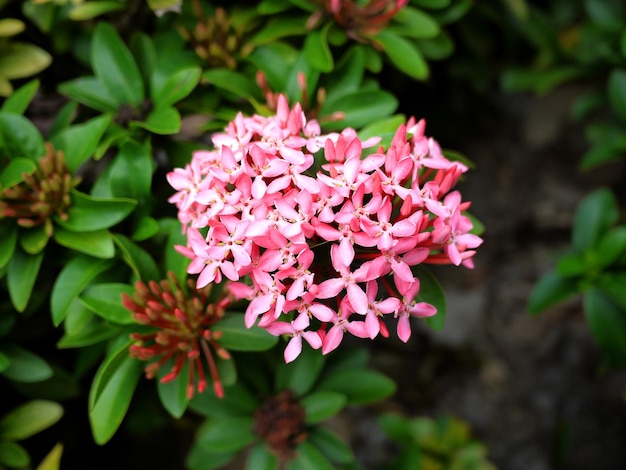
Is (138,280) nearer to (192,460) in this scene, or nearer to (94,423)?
(94,423)

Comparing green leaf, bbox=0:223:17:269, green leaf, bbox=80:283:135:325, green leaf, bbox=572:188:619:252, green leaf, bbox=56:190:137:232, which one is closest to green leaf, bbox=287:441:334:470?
green leaf, bbox=80:283:135:325

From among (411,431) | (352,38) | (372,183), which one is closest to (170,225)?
(372,183)

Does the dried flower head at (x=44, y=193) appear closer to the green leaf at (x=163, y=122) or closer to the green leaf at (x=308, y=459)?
the green leaf at (x=163, y=122)

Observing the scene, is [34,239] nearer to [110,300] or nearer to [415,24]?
[110,300]

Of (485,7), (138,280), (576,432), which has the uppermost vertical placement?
(485,7)

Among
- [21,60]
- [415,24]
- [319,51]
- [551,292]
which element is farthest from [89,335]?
[551,292]

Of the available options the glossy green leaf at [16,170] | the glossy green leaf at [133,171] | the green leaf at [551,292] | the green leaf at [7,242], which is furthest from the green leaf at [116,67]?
the green leaf at [551,292]
